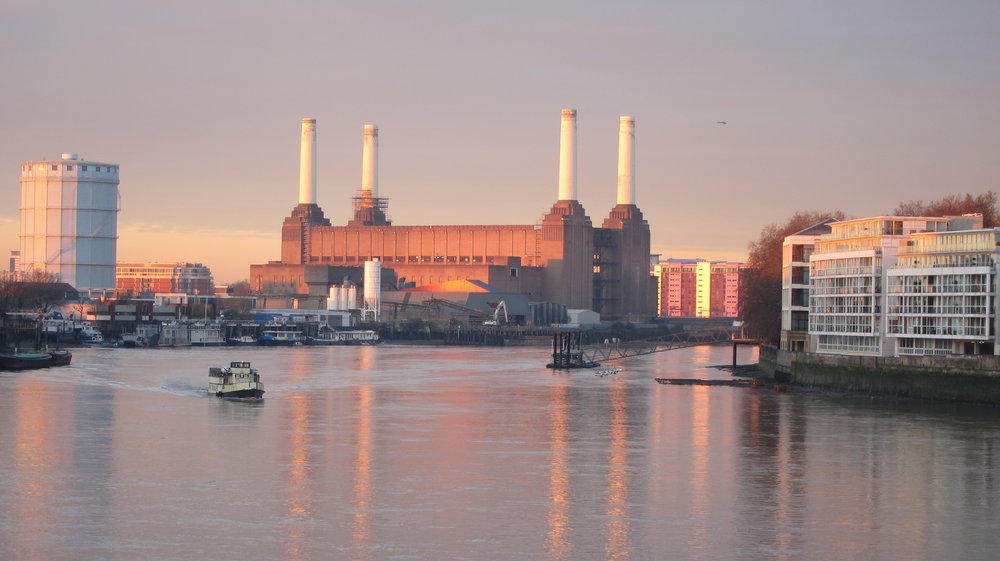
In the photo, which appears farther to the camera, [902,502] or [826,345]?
[826,345]

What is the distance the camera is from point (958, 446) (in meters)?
30.2

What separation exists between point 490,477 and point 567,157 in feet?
293

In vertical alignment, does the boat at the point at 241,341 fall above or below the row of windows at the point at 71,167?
below

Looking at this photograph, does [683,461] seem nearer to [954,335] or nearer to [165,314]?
[954,335]

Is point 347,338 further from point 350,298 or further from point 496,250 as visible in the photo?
point 496,250

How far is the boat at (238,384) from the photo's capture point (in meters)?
40.8

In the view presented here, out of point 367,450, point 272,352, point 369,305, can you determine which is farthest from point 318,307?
point 367,450

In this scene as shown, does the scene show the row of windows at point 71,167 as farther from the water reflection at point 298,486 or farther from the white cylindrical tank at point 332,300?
the water reflection at point 298,486

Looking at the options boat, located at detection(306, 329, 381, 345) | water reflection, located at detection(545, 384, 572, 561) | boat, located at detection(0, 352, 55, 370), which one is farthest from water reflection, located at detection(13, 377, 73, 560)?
boat, located at detection(306, 329, 381, 345)

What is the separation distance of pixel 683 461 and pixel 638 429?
5914mm

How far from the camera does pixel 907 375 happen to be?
41.1m

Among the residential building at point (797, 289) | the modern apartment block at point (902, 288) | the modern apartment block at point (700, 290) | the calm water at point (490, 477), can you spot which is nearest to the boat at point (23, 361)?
the calm water at point (490, 477)

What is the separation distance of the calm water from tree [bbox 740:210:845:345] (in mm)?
16759

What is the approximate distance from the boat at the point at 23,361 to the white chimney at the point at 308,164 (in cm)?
6583
